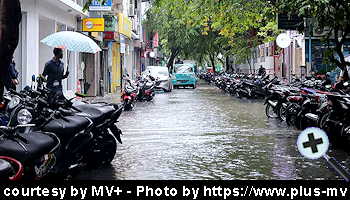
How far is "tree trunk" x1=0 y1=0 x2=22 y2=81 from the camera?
579 centimetres

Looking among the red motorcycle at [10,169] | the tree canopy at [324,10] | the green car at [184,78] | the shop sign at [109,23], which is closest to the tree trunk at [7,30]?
the red motorcycle at [10,169]

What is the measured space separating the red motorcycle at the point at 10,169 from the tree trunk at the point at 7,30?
85 cm

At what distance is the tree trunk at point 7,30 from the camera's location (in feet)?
19.0

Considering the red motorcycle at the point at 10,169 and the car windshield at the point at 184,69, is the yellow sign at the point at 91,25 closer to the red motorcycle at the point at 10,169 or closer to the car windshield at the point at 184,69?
the car windshield at the point at 184,69

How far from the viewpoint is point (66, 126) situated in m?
7.55

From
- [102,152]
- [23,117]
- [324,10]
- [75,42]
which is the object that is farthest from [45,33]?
[23,117]

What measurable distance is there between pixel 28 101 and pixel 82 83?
1981 cm

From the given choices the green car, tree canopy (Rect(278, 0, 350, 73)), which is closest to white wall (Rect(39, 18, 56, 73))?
tree canopy (Rect(278, 0, 350, 73))

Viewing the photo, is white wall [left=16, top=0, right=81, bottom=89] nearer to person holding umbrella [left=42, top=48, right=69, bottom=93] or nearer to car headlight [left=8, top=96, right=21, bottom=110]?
person holding umbrella [left=42, top=48, right=69, bottom=93]

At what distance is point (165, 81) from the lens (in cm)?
3619

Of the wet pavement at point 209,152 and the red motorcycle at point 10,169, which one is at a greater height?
the red motorcycle at point 10,169

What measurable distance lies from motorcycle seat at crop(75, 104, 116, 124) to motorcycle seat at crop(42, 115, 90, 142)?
21.8 inches

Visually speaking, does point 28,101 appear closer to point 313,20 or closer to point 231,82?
point 313,20

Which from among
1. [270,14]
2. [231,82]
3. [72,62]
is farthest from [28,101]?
[231,82]
